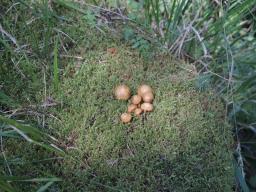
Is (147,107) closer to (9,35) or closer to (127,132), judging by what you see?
(127,132)

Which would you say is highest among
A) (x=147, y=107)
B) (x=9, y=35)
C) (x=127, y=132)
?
(x=9, y=35)

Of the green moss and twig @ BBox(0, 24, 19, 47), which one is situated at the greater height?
twig @ BBox(0, 24, 19, 47)

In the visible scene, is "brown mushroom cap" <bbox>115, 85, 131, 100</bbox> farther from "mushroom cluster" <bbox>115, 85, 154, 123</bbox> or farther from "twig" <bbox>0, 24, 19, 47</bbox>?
"twig" <bbox>0, 24, 19, 47</bbox>

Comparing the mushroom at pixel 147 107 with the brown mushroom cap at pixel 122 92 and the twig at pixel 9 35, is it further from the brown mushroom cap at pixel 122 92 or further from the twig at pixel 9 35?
the twig at pixel 9 35

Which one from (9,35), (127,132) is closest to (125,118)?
(127,132)

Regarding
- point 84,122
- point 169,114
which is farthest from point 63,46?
point 169,114

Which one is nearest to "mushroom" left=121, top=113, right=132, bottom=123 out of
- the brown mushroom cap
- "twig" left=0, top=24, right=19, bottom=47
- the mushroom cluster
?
the mushroom cluster

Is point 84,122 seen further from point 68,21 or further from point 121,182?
point 68,21
